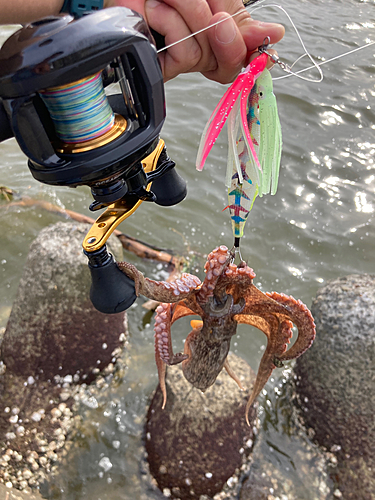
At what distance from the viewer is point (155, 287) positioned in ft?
4.36

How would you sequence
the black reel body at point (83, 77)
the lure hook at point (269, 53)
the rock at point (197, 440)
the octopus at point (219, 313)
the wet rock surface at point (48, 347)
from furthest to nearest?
1. the wet rock surface at point (48, 347)
2. the rock at point (197, 440)
3. the octopus at point (219, 313)
4. the lure hook at point (269, 53)
5. the black reel body at point (83, 77)

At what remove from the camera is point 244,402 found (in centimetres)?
264

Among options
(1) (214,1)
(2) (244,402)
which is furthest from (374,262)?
(1) (214,1)

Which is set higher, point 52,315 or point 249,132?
point 249,132

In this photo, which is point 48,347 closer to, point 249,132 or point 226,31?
point 249,132

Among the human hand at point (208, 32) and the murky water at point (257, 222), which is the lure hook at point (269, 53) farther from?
the murky water at point (257, 222)

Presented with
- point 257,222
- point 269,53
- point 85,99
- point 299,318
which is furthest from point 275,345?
point 257,222

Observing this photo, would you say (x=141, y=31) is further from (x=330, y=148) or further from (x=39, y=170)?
(x=330, y=148)

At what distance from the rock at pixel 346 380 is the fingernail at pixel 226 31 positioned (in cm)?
200

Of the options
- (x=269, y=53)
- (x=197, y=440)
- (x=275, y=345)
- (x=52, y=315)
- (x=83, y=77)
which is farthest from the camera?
(x=52, y=315)

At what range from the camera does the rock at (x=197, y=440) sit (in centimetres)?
251

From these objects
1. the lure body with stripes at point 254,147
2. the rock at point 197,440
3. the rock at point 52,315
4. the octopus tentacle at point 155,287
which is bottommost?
the rock at point 197,440

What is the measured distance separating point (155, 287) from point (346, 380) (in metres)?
1.89

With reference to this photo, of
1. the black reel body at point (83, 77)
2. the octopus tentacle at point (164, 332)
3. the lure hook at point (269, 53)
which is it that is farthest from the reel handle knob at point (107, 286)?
the lure hook at point (269, 53)
